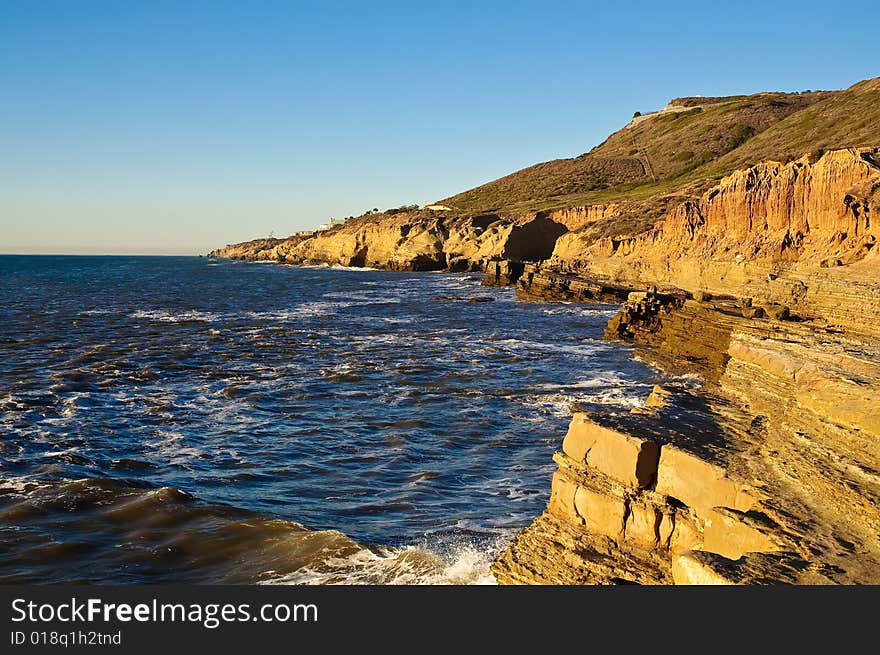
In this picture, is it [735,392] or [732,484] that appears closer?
[732,484]

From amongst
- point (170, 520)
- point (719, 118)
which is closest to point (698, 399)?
point (170, 520)

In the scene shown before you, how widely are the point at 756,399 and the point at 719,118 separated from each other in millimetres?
122841

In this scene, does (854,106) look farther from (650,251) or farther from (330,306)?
(330,306)

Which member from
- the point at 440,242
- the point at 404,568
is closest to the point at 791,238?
the point at 404,568

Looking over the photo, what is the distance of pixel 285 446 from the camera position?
15078 millimetres

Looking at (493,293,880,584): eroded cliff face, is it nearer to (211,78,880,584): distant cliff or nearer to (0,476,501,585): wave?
(211,78,880,584): distant cliff

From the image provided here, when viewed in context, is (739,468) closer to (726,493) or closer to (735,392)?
(726,493)

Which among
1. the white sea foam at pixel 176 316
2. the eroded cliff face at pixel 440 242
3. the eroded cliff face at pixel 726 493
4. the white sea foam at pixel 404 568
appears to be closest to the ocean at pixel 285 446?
the white sea foam at pixel 404 568

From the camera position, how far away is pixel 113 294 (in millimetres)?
60156

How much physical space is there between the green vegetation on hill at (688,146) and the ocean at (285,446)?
42082mm

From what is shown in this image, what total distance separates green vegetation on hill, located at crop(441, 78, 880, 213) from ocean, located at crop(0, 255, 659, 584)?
42.1 meters

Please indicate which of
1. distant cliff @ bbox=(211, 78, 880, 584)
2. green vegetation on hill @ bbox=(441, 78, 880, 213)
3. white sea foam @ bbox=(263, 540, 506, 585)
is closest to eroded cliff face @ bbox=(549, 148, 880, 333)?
distant cliff @ bbox=(211, 78, 880, 584)

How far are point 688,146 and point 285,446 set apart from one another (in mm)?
→ 109582

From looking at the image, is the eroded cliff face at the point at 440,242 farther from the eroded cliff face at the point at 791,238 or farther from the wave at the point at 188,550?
the wave at the point at 188,550
